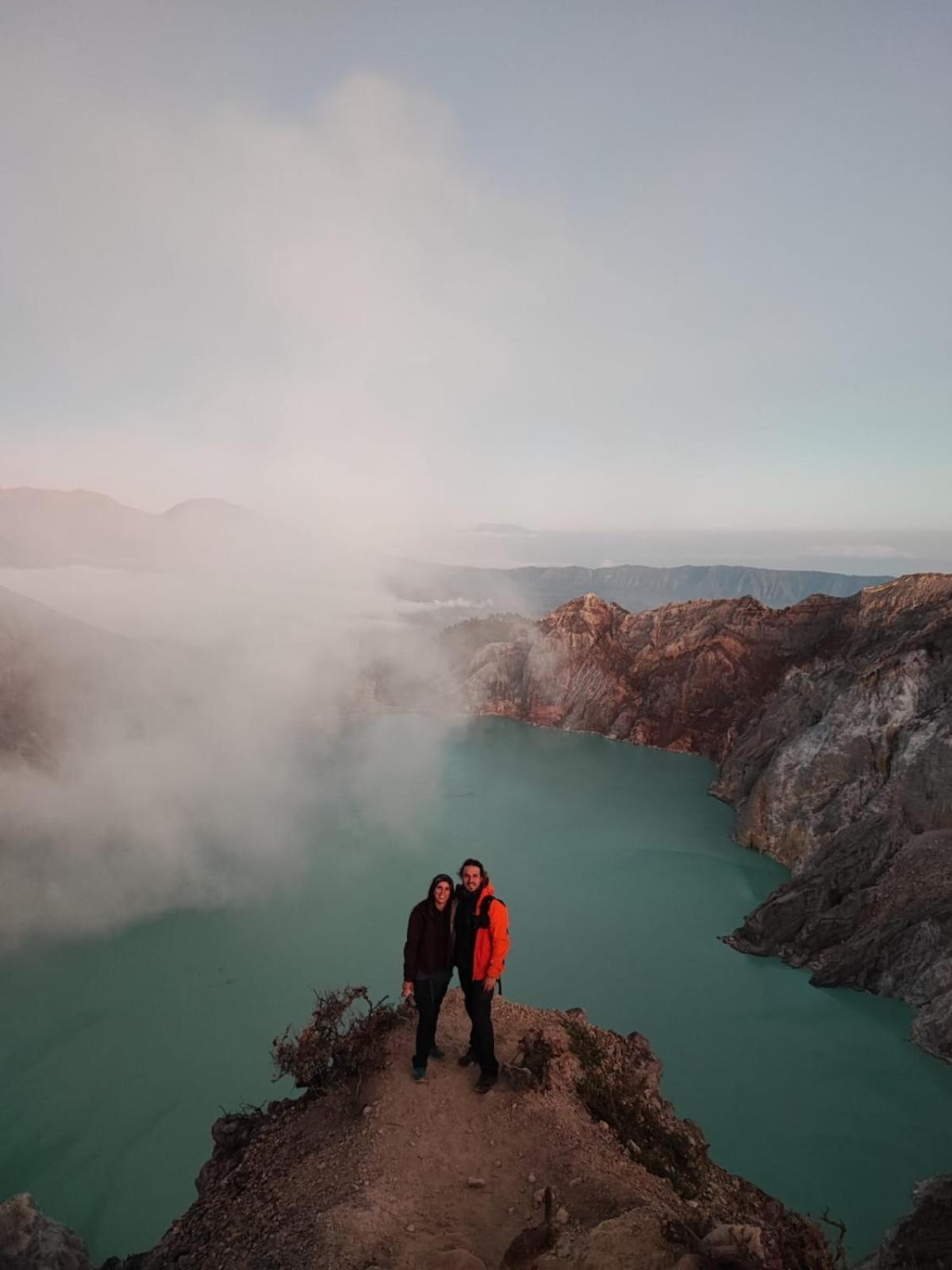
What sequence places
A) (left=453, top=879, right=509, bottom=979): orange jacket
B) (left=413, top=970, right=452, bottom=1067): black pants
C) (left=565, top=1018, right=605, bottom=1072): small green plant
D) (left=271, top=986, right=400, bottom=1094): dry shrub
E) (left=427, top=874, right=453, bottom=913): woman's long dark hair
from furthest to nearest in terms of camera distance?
1. (left=565, top=1018, right=605, bottom=1072): small green plant
2. (left=271, top=986, right=400, bottom=1094): dry shrub
3. (left=413, top=970, right=452, bottom=1067): black pants
4. (left=427, top=874, right=453, bottom=913): woman's long dark hair
5. (left=453, top=879, right=509, bottom=979): orange jacket

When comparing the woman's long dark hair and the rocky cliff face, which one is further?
the rocky cliff face

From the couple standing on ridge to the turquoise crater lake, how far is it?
9.41m

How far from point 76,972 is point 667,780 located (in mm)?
35354

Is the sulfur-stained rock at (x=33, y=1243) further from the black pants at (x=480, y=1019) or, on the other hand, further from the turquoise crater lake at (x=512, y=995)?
the black pants at (x=480, y=1019)

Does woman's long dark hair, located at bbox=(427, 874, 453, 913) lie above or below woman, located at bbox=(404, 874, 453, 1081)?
above

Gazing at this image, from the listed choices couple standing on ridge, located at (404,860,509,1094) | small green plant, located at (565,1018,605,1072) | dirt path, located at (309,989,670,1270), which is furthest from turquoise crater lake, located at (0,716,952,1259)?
couple standing on ridge, located at (404,860,509,1094)

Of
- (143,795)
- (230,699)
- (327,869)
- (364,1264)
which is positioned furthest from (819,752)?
(230,699)

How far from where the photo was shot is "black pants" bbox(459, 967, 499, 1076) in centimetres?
723

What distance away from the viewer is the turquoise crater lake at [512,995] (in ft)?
44.3

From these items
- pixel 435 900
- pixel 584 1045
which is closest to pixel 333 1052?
pixel 435 900

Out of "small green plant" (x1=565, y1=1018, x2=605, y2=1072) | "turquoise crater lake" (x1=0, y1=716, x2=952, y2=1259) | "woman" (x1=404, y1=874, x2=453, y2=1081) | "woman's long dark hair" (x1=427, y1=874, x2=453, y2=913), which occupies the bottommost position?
"turquoise crater lake" (x1=0, y1=716, x2=952, y2=1259)

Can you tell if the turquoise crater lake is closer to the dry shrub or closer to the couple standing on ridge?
the dry shrub

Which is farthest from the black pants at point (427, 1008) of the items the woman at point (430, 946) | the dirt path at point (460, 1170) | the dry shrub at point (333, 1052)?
the dry shrub at point (333, 1052)

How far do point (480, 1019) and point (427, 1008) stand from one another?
2.06 ft
